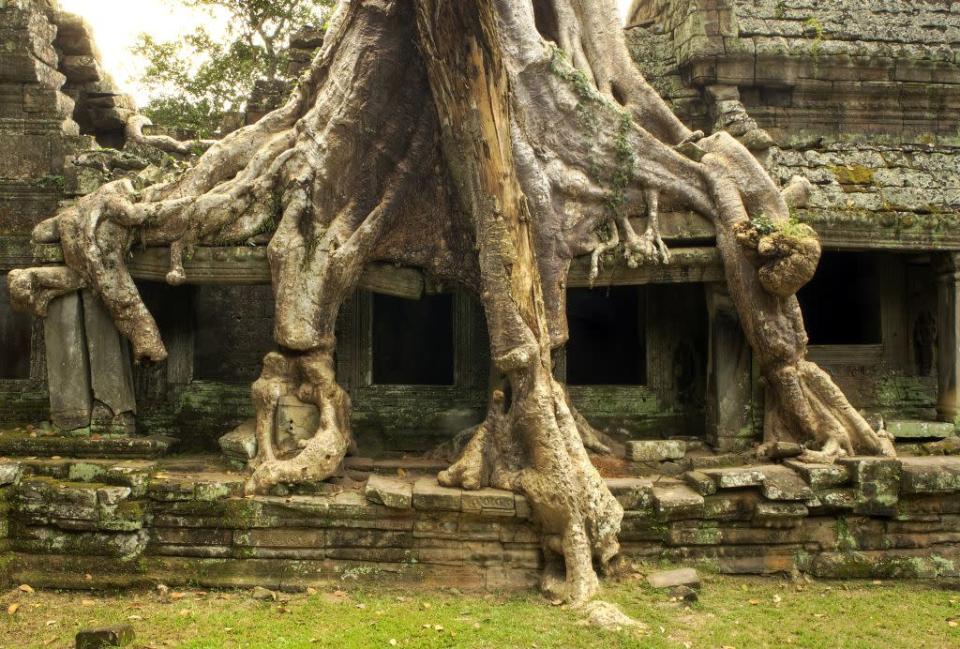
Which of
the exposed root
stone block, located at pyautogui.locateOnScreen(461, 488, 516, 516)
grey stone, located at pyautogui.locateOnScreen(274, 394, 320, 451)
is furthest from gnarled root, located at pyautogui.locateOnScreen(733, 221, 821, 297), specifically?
the exposed root

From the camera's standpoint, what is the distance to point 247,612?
18.2 feet

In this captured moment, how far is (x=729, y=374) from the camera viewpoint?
24.8 feet

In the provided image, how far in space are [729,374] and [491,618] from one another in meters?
3.43

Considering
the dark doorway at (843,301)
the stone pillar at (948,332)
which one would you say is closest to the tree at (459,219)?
the stone pillar at (948,332)

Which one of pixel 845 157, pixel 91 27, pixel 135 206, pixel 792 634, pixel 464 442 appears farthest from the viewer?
pixel 91 27

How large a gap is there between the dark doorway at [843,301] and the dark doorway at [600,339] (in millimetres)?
2163

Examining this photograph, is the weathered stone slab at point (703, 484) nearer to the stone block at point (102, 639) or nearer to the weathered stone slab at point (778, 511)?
the weathered stone slab at point (778, 511)

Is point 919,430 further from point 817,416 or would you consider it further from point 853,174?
point 853,174

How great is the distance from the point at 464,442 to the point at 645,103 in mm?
3784

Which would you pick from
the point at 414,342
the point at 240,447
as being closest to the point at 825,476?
the point at 240,447

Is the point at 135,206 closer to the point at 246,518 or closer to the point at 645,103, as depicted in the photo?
the point at 246,518

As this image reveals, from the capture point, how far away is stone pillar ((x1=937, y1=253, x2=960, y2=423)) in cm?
790

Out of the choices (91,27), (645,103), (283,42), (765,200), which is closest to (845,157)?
(765,200)

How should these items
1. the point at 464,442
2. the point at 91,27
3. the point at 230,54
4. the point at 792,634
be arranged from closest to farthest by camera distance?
the point at 792,634
the point at 464,442
the point at 91,27
the point at 230,54
